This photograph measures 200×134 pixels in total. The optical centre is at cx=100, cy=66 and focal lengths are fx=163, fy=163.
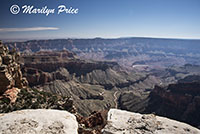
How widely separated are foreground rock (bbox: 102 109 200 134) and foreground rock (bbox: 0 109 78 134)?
2.29 meters

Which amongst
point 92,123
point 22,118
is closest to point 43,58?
point 92,123

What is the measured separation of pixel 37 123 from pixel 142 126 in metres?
6.20

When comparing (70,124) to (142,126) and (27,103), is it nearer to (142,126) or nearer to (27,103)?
(142,126)

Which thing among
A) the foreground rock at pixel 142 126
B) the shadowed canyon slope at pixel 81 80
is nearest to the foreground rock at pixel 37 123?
the foreground rock at pixel 142 126

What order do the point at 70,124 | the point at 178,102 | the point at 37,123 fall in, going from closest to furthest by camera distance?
the point at 37,123, the point at 70,124, the point at 178,102

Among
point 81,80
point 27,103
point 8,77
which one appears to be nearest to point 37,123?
point 27,103

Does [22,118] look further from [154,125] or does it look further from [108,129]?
[154,125]

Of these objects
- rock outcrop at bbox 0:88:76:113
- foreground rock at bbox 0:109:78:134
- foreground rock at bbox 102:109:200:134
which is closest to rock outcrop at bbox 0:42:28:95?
rock outcrop at bbox 0:88:76:113

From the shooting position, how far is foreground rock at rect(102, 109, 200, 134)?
9211mm

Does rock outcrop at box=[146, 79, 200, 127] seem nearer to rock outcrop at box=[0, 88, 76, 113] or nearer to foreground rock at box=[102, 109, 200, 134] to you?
rock outcrop at box=[0, 88, 76, 113]

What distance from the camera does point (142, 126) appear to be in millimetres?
9680

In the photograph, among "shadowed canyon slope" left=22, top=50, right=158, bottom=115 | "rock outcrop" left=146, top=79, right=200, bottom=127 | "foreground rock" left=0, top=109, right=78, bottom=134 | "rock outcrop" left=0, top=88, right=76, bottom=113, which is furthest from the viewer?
"shadowed canyon slope" left=22, top=50, right=158, bottom=115

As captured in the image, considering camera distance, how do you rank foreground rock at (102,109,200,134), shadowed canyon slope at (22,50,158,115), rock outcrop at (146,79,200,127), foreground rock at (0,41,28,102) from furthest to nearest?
shadowed canyon slope at (22,50,158,115), rock outcrop at (146,79,200,127), foreground rock at (0,41,28,102), foreground rock at (102,109,200,134)

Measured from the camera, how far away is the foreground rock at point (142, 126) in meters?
9.21
